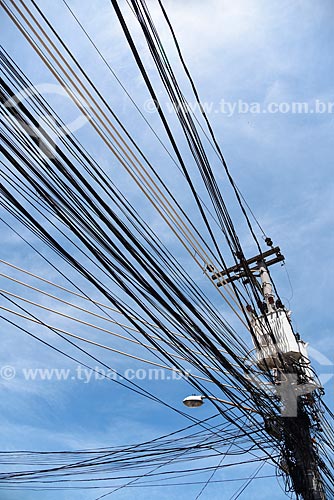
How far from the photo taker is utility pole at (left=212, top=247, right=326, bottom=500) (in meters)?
7.53

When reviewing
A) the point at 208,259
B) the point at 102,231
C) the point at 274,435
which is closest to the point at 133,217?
the point at 102,231

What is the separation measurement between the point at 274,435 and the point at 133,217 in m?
5.68

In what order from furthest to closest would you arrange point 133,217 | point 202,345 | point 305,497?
point 305,497, point 202,345, point 133,217

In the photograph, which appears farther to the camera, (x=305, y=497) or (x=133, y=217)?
(x=305, y=497)

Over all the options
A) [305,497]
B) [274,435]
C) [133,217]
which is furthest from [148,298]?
[305,497]

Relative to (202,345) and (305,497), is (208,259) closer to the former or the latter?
(202,345)

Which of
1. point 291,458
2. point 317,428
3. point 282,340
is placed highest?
point 282,340

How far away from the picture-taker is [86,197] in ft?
10.1

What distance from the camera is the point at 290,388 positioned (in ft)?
27.6

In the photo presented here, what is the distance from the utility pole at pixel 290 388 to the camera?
7.53 metres

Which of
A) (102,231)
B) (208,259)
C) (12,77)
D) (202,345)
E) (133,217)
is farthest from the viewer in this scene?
(208,259)

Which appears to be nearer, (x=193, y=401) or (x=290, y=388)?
(x=193, y=401)

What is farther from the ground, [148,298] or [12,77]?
[12,77]

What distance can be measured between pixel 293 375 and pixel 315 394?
0.55 metres
